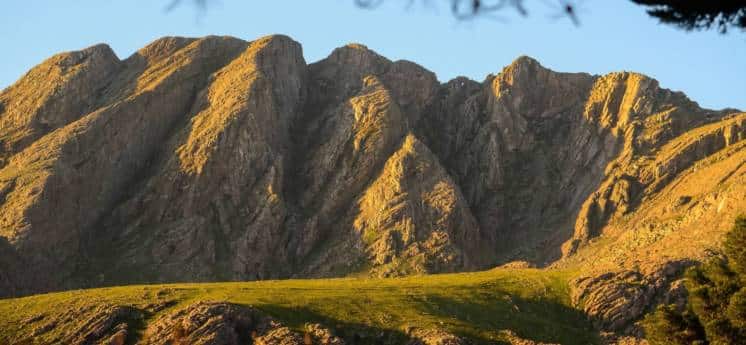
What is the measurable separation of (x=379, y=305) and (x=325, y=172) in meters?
75.7

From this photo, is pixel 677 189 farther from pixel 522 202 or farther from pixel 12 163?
pixel 12 163

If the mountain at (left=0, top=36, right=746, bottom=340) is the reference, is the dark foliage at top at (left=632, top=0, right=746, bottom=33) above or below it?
below

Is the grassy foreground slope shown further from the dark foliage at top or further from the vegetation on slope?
the dark foliage at top

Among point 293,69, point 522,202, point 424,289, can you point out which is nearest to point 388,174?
point 522,202

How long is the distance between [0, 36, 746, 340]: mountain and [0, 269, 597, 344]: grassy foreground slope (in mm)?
28913

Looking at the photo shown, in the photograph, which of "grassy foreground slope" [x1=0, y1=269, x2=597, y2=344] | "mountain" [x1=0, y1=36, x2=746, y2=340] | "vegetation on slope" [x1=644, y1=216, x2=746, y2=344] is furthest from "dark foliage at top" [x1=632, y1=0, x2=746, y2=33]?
"mountain" [x1=0, y1=36, x2=746, y2=340]

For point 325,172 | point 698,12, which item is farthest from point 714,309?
point 325,172

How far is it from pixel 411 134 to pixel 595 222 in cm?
3468

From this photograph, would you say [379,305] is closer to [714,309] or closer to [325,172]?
[714,309]

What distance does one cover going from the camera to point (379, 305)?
102312 mm

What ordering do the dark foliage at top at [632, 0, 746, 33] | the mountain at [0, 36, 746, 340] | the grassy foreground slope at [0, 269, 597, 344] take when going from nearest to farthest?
the dark foliage at top at [632, 0, 746, 33]
the grassy foreground slope at [0, 269, 597, 344]
the mountain at [0, 36, 746, 340]

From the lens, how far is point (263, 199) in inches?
6575

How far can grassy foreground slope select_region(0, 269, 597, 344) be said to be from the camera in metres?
96.2

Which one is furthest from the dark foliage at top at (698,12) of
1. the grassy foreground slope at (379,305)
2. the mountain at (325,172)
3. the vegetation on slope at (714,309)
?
the mountain at (325,172)
